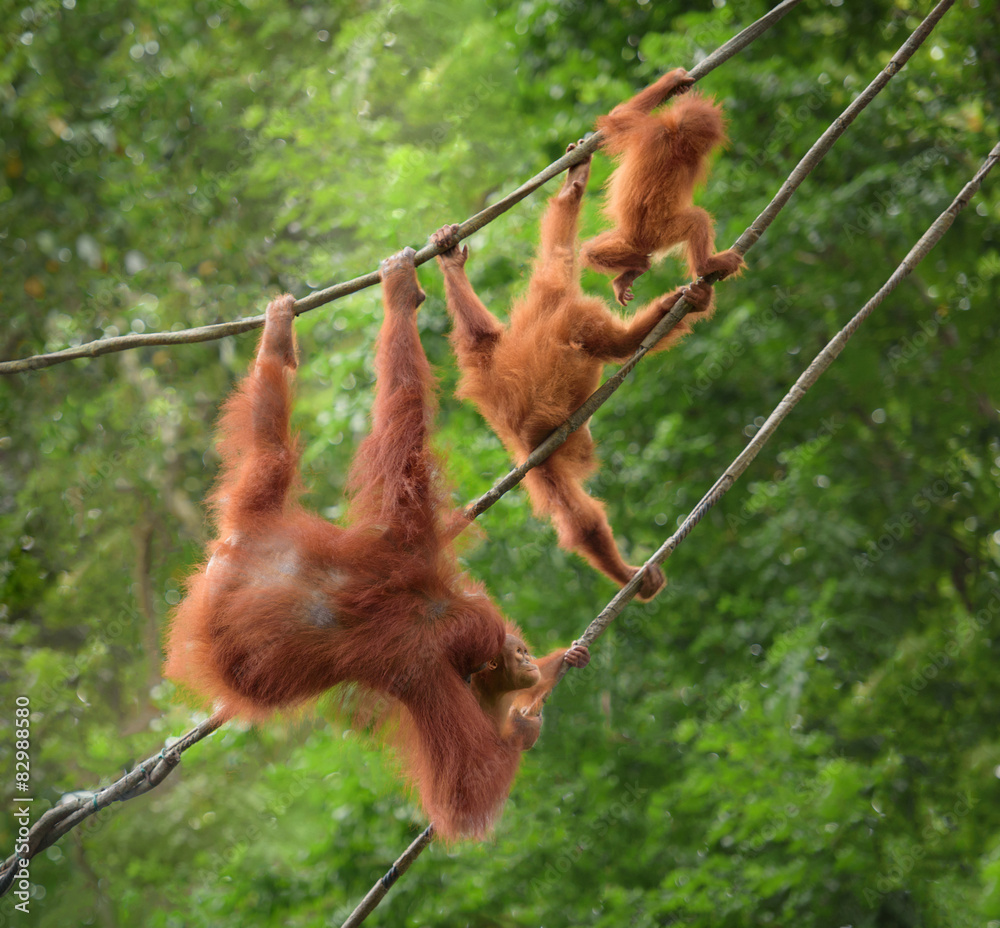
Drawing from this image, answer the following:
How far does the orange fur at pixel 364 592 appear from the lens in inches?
74.6

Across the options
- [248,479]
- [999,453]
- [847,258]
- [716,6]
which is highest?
[716,6]

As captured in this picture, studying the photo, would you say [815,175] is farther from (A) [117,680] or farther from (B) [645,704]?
(A) [117,680]

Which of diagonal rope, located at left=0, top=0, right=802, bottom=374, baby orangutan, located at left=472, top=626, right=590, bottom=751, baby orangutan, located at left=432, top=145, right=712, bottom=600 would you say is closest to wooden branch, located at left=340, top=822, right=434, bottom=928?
baby orangutan, located at left=472, top=626, right=590, bottom=751

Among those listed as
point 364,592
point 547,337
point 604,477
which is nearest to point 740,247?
point 547,337

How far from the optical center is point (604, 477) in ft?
14.5

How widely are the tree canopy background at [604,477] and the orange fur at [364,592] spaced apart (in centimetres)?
163

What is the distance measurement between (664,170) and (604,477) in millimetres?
2045

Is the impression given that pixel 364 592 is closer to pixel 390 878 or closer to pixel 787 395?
pixel 390 878

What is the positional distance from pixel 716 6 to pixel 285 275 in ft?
10.8

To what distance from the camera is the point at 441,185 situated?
512 cm

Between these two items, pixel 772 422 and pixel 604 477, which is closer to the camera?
pixel 772 422

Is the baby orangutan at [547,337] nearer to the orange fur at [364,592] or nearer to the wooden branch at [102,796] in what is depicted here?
the orange fur at [364,592]

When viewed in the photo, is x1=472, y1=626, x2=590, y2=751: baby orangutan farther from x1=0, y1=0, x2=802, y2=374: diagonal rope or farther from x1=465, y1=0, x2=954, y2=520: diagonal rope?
x1=0, y1=0, x2=802, y2=374: diagonal rope

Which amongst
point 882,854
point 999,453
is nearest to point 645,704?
point 882,854
